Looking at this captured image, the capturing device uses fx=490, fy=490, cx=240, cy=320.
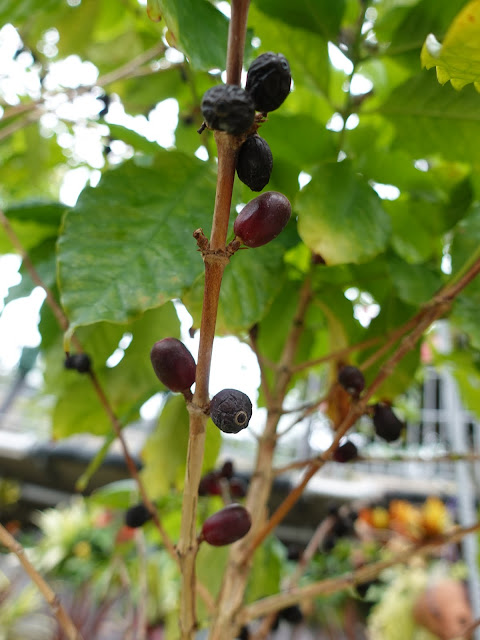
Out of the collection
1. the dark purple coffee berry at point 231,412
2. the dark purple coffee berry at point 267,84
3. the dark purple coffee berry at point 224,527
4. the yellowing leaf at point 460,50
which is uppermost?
the yellowing leaf at point 460,50

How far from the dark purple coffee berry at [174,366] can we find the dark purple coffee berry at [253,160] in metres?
0.08

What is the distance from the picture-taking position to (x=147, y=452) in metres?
0.45

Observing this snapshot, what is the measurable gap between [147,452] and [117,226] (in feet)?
0.77

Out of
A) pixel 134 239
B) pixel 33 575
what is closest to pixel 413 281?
pixel 134 239

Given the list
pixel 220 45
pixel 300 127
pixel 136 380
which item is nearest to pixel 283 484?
pixel 136 380

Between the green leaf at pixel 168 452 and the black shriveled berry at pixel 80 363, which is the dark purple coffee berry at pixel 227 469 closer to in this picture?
the green leaf at pixel 168 452

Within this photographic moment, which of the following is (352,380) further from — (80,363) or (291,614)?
(291,614)

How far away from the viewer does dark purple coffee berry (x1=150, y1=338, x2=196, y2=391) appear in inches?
8.4

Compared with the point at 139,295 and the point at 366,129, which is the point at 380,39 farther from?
the point at 139,295

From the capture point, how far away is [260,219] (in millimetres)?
182

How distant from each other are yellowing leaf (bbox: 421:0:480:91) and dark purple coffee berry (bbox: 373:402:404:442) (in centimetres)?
20

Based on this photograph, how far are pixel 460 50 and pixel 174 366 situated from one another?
17cm

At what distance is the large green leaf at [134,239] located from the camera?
26cm

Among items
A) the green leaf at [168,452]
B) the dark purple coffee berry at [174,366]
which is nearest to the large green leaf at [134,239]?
the dark purple coffee berry at [174,366]
